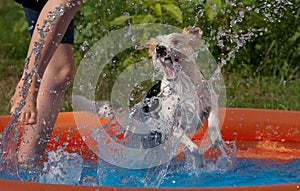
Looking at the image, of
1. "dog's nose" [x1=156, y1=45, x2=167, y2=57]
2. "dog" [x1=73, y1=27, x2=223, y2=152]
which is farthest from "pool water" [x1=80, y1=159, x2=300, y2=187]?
"dog's nose" [x1=156, y1=45, x2=167, y2=57]

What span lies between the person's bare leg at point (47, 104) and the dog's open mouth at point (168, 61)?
0.40 m

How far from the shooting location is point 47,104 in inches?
121

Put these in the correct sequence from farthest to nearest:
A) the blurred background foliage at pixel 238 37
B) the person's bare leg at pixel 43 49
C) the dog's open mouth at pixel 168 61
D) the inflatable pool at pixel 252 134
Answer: the blurred background foliage at pixel 238 37 < the inflatable pool at pixel 252 134 < the dog's open mouth at pixel 168 61 < the person's bare leg at pixel 43 49

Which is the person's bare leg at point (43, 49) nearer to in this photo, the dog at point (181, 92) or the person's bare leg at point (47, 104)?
the person's bare leg at point (47, 104)

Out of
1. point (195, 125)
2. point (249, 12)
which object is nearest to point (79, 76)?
point (195, 125)

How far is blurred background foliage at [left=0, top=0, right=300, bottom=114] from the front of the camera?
4.77 m

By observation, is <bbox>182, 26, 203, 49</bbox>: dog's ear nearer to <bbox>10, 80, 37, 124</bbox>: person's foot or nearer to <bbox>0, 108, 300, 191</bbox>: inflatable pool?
<bbox>0, 108, 300, 191</bbox>: inflatable pool

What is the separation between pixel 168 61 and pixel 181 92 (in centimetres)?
15

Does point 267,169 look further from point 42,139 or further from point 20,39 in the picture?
point 20,39

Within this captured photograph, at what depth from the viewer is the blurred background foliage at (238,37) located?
477 centimetres

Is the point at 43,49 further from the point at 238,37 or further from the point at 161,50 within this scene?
the point at 238,37

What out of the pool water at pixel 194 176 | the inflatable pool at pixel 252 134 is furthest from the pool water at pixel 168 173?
the inflatable pool at pixel 252 134

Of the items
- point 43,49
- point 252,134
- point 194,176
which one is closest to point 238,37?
point 252,134

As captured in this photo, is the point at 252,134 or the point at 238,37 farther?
the point at 238,37
